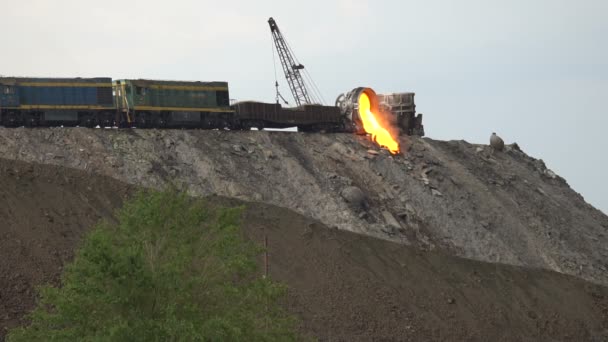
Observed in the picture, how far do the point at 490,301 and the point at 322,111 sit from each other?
65.3 ft

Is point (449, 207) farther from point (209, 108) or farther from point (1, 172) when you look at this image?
point (1, 172)

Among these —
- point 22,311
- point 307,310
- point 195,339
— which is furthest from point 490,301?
point 195,339

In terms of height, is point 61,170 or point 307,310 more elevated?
point 61,170

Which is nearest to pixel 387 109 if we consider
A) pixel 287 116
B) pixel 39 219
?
pixel 287 116

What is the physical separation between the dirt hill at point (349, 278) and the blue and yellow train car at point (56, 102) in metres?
6.93

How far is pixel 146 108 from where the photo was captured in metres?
60.4

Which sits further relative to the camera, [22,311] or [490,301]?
[490,301]

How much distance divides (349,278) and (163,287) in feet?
75.0

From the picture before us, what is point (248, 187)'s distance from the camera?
55.8 meters

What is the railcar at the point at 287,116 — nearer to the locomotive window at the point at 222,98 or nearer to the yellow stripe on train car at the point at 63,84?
the locomotive window at the point at 222,98

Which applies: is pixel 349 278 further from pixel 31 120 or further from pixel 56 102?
pixel 31 120

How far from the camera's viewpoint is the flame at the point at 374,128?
6812 centimetres

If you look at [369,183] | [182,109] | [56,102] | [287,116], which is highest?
[56,102]

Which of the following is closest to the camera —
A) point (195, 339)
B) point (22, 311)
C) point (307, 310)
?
point (195, 339)
